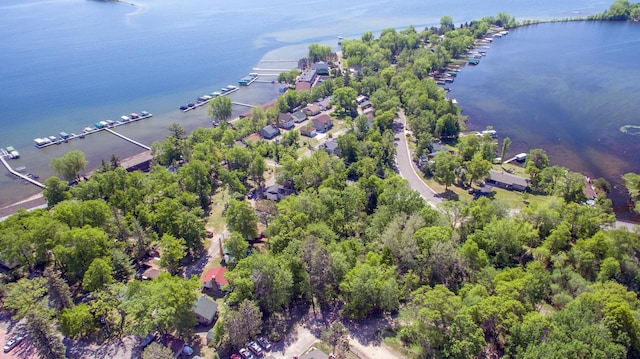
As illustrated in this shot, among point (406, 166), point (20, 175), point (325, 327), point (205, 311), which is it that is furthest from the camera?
point (20, 175)

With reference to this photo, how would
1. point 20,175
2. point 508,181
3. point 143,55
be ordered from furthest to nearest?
point 143,55 → point 20,175 → point 508,181

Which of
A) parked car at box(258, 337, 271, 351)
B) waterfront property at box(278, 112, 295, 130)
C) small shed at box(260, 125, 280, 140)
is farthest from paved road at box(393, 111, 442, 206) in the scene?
parked car at box(258, 337, 271, 351)

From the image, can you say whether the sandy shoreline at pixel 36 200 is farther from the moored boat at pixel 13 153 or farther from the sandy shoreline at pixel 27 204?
the moored boat at pixel 13 153

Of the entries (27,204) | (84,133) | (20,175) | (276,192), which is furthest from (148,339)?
(84,133)

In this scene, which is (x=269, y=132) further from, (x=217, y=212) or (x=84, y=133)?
(x=84, y=133)

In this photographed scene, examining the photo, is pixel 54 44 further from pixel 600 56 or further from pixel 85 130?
pixel 600 56

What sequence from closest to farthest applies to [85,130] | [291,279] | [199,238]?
[291,279], [199,238], [85,130]

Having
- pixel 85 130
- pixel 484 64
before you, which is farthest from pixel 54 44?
pixel 484 64
